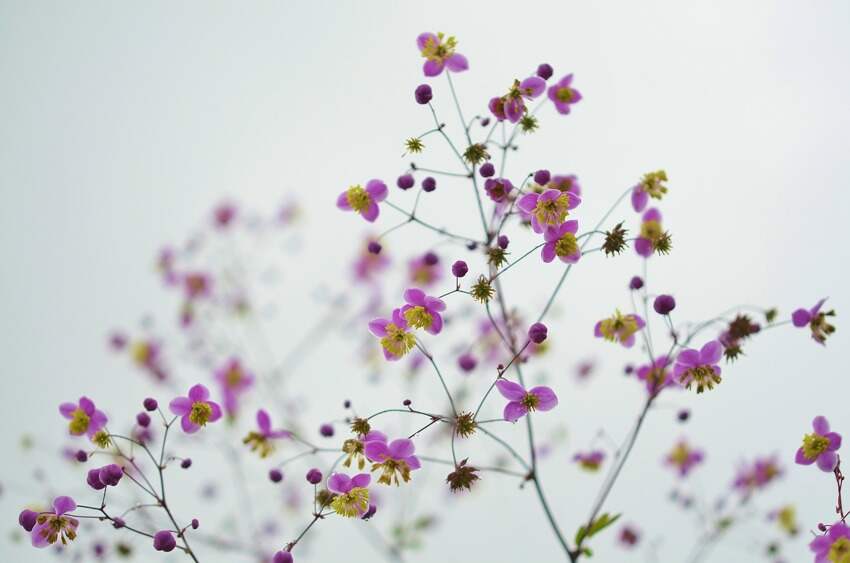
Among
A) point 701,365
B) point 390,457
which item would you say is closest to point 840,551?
point 701,365

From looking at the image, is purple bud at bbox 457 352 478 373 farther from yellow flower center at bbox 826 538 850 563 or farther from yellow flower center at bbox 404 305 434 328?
yellow flower center at bbox 826 538 850 563

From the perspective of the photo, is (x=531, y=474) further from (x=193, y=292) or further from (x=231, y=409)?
(x=193, y=292)

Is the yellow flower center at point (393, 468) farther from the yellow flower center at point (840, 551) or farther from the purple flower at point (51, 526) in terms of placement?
the yellow flower center at point (840, 551)

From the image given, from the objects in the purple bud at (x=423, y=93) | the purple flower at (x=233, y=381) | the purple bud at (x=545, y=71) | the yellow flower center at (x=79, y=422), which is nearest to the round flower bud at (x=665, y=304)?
the purple bud at (x=545, y=71)

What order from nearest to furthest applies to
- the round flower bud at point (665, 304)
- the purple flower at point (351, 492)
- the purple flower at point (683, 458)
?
the purple flower at point (351, 492)
the round flower bud at point (665, 304)
the purple flower at point (683, 458)

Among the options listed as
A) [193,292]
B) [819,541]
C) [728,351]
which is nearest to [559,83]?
[728,351]

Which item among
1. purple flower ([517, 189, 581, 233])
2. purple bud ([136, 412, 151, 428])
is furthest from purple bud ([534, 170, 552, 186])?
purple bud ([136, 412, 151, 428])

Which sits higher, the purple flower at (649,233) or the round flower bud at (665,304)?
the purple flower at (649,233)

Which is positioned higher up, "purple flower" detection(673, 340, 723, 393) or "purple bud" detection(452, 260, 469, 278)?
"purple flower" detection(673, 340, 723, 393)
